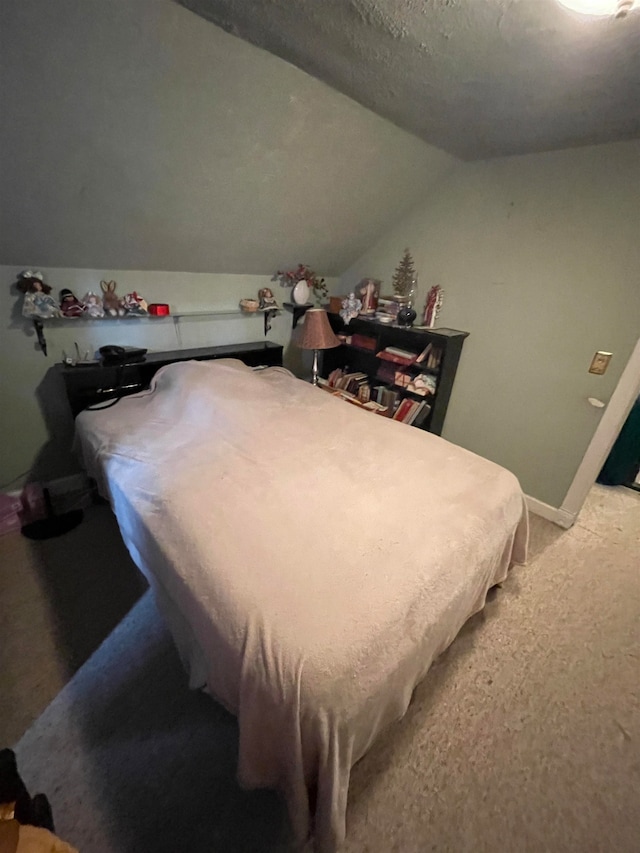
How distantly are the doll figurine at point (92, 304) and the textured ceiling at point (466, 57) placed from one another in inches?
56.8

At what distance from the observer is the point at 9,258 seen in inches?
69.2

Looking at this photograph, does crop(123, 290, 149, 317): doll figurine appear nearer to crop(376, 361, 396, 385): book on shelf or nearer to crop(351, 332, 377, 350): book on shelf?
crop(351, 332, 377, 350): book on shelf

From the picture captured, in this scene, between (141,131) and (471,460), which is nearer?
(141,131)

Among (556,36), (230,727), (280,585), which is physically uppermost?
(556,36)

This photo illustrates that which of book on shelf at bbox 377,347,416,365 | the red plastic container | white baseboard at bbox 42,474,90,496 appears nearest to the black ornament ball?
book on shelf at bbox 377,347,416,365

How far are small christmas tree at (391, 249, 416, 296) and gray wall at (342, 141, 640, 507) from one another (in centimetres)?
7

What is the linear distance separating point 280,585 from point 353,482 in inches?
23.2

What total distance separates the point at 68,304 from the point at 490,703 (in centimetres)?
283

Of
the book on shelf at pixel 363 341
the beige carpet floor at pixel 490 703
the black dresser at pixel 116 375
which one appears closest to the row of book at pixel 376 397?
the book on shelf at pixel 363 341

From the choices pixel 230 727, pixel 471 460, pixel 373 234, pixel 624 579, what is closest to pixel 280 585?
pixel 230 727

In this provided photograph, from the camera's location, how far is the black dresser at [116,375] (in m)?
1.99

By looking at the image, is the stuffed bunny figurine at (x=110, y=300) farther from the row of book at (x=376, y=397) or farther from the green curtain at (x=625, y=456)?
the green curtain at (x=625, y=456)

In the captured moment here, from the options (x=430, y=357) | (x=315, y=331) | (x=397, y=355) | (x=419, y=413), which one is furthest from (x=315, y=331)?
(x=419, y=413)

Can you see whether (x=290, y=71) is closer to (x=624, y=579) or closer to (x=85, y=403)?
(x=85, y=403)
